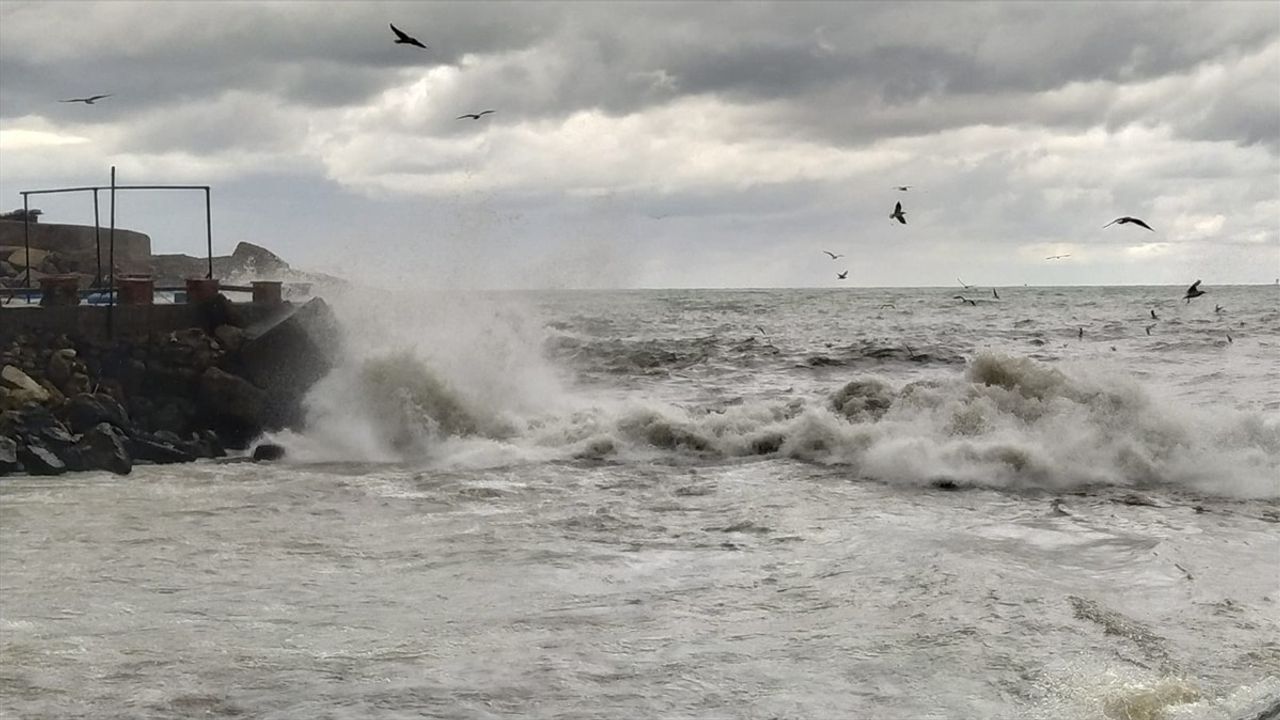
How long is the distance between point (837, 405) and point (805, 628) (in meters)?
10.1

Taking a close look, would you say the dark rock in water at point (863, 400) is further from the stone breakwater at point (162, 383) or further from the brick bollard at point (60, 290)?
the brick bollard at point (60, 290)

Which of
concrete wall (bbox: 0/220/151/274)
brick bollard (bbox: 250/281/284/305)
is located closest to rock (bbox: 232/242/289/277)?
concrete wall (bbox: 0/220/151/274)

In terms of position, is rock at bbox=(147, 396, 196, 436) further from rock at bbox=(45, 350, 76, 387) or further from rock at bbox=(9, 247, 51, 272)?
rock at bbox=(9, 247, 51, 272)

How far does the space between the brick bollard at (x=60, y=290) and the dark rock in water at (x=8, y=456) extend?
3833 mm

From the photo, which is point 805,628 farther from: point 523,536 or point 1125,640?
point 523,536

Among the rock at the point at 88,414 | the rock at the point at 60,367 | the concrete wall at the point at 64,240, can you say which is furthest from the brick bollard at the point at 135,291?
the concrete wall at the point at 64,240

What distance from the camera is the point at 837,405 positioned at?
53.0 feet

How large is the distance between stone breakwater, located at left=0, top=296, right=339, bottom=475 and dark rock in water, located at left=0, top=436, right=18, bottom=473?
59mm

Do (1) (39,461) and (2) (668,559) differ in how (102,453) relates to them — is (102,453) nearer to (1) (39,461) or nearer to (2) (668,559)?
(1) (39,461)

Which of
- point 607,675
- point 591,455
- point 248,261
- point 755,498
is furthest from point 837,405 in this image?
point 248,261

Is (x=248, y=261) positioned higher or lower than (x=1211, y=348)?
higher

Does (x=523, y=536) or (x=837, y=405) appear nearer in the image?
(x=523, y=536)

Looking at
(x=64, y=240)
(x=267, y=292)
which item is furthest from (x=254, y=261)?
(x=267, y=292)

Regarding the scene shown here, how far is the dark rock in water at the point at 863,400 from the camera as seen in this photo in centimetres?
1564
